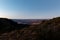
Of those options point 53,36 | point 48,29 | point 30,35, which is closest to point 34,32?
point 30,35

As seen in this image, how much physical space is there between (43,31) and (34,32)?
1.34 m

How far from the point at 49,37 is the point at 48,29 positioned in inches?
60.5

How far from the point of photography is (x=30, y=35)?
16484 millimetres

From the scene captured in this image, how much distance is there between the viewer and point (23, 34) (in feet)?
57.8

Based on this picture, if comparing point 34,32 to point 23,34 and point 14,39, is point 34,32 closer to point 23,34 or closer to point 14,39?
point 23,34

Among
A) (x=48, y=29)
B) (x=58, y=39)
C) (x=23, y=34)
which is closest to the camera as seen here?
(x=58, y=39)

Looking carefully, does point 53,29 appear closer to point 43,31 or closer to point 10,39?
point 43,31

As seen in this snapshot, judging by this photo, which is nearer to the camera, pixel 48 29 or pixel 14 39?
pixel 48 29

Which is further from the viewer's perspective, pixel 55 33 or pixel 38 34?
pixel 38 34

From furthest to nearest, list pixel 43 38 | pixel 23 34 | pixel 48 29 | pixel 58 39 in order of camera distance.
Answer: pixel 23 34
pixel 48 29
pixel 43 38
pixel 58 39

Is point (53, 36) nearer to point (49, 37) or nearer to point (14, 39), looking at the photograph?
point (49, 37)

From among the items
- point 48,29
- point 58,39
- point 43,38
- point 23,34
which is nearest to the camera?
point 58,39

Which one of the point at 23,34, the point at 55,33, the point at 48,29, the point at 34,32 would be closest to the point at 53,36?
the point at 55,33

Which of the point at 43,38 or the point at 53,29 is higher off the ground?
the point at 53,29
